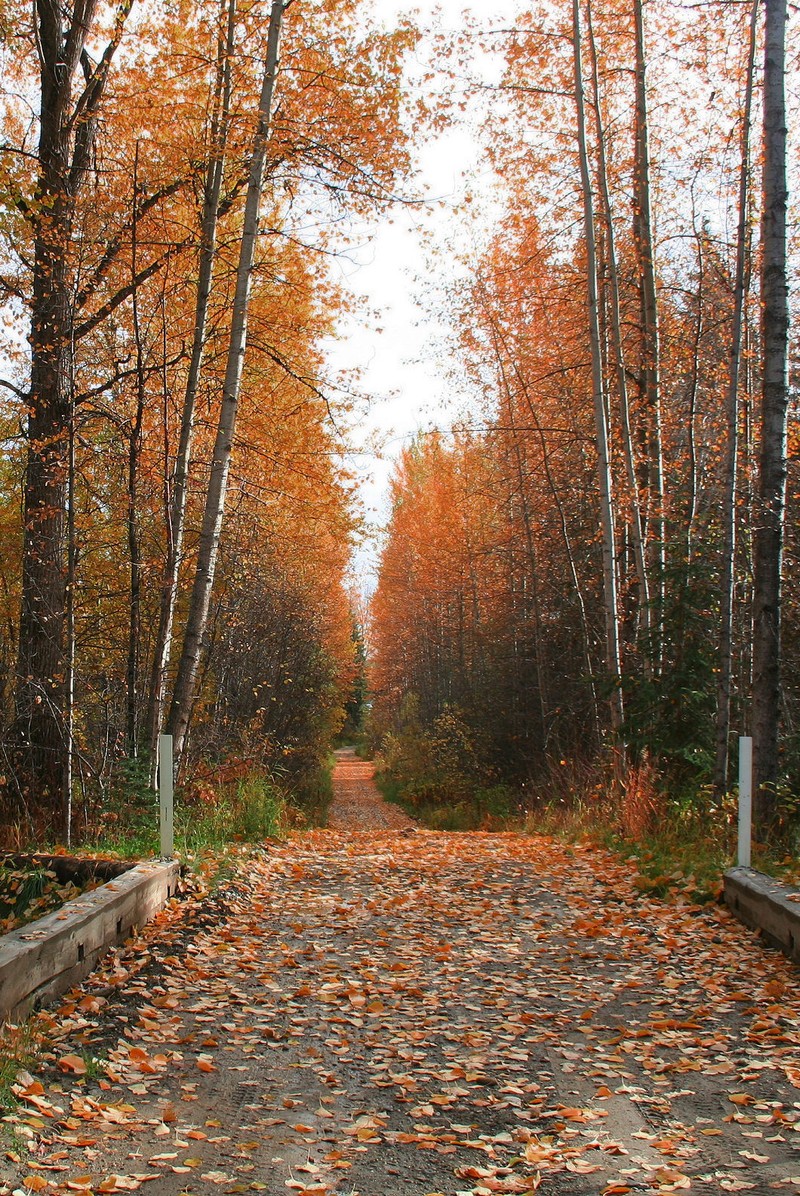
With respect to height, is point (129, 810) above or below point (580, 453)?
below

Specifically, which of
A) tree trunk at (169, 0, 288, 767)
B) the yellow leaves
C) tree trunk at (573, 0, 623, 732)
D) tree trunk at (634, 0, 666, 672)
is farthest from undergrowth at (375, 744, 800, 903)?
the yellow leaves

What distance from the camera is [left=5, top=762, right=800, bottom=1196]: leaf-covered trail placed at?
3.26 meters

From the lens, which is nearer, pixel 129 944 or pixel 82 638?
pixel 129 944

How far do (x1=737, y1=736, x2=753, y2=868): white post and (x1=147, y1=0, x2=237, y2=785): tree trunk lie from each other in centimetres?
552

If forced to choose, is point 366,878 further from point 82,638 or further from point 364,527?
point 364,527

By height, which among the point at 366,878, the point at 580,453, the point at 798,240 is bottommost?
the point at 366,878

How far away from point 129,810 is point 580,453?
427 inches

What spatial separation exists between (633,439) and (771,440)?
6571 millimetres

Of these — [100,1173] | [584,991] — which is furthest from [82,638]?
[100,1173]

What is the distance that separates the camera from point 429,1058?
4293 mm

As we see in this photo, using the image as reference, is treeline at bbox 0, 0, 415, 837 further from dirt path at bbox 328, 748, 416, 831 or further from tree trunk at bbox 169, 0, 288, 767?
dirt path at bbox 328, 748, 416, 831

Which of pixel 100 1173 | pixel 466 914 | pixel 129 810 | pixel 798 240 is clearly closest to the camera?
pixel 100 1173

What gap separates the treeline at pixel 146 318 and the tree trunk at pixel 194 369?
30 mm

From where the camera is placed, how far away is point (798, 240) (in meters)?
13.0
